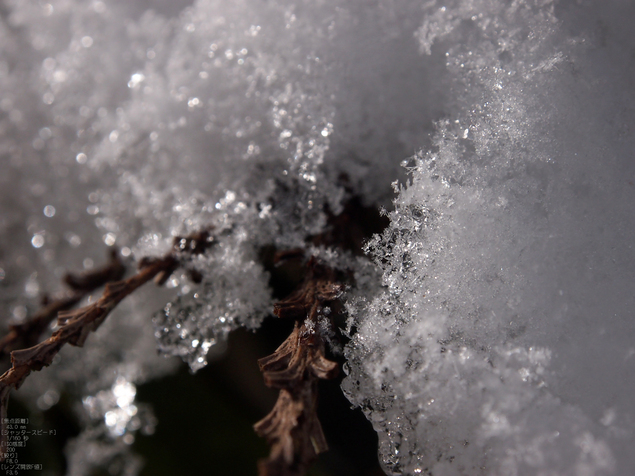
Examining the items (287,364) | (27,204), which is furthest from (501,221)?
(27,204)

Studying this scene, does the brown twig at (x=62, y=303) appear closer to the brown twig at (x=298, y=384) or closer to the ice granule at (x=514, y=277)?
the brown twig at (x=298, y=384)

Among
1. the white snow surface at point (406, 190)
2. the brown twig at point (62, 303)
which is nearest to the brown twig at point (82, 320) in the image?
the white snow surface at point (406, 190)

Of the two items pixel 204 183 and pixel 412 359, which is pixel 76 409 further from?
pixel 412 359

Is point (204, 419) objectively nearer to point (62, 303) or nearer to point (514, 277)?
point (62, 303)

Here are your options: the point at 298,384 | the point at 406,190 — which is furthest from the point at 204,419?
the point at 406,190

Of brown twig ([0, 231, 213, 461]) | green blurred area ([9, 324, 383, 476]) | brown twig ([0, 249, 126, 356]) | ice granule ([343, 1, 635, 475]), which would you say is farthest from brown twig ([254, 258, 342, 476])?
brown twig ([0, 249, 126, 356])

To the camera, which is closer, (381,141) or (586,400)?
(586,400)
